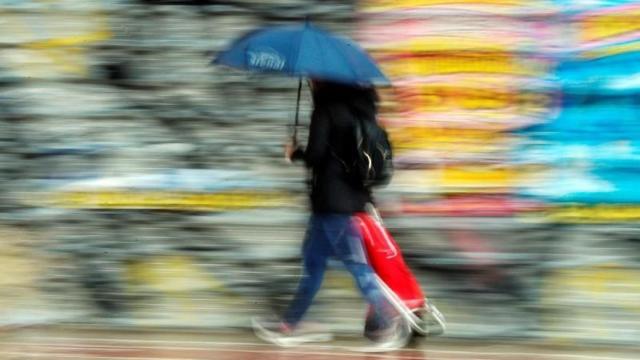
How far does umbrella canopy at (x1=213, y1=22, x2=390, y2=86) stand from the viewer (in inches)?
189

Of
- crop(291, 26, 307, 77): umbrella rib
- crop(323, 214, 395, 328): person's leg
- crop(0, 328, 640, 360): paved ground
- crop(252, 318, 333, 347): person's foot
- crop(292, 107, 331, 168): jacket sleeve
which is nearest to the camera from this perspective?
crop(291, 26, 307, 77): umbrella rib

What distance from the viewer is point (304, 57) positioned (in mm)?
4820

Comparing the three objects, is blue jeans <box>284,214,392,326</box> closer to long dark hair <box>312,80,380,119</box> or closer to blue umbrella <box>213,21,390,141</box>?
long dark hair <box>312,80,380,119</box>

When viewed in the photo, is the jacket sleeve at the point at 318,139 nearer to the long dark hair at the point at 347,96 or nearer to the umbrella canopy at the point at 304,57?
the long dark hair at the point at 347,96

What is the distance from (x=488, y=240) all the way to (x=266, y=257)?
1261mm

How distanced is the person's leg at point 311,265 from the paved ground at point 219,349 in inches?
10.5

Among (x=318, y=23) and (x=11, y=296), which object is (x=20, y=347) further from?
(x=318, y=23)

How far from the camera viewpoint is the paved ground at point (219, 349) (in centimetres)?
542

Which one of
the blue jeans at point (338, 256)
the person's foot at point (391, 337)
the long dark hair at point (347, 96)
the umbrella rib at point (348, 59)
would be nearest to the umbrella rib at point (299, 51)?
the umbrella rib at point (348, 59)

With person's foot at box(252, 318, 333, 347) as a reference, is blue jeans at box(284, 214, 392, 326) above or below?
above

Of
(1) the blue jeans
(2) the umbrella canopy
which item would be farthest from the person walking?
(2) the umbrella canopy

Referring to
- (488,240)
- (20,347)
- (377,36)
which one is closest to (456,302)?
(488,240)

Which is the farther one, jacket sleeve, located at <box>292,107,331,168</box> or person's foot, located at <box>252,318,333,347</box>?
person's foot, located at <box>252,318,333,347</box>

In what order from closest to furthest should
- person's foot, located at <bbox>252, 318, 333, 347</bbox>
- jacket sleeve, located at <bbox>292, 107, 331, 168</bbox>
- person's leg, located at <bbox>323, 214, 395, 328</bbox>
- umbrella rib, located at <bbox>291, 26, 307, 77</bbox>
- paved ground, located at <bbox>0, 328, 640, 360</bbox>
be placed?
umbrella rib, located at <bbox>291, 26, 307, 77</bbox>, jacket sleeve, located at <bbox>292, 107, 331, 168</bbox>, person's leg, located at <bbox>323, 214, 395, 328</bbox>, paved ground, located at <bbox>0, 328, 640, 360</bbox>, person's foot, located at <bbox>252, 318, 333, 347</bbox>
